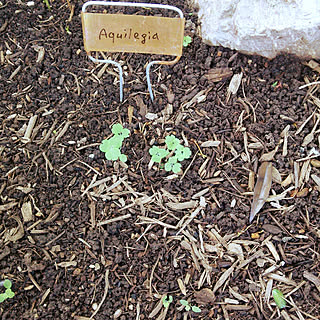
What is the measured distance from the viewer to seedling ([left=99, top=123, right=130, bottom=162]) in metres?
1.73

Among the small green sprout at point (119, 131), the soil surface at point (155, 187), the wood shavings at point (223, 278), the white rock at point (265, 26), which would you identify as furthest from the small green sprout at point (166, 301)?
the white rock at point (265, 26)

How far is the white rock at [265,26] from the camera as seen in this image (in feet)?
5.71

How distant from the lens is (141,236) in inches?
65.0

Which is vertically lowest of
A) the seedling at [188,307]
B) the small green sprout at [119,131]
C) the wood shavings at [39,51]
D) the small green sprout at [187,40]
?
the seedling at [188,307]

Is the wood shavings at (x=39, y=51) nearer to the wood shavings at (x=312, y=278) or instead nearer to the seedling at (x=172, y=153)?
the seedling at (x=172, y=153)

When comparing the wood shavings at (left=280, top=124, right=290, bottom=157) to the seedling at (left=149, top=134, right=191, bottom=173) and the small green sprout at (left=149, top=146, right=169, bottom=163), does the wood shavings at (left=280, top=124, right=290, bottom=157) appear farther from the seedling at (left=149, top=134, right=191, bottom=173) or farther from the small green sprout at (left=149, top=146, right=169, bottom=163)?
the small green sprout at (left=149, top=146, right=169, bottom=163)

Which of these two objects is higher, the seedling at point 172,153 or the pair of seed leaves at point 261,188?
the seedling at point 172,153

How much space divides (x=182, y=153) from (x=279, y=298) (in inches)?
28.8

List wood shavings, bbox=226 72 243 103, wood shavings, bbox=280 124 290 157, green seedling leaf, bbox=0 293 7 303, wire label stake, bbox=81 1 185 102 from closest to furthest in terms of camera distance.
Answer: green seedling leaf, bbox=0 293 7 303, wire label stake, bbox=81 1 185 102, wood shavings, bbox=280 124 290 157, wood shavings, bbox=226 72 243 103

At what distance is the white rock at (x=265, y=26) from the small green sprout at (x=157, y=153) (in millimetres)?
657

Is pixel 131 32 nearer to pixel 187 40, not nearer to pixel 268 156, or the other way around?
pixel 187 40

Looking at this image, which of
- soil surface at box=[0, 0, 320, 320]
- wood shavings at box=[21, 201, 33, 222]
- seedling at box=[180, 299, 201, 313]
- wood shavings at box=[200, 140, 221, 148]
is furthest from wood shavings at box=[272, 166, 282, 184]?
wood shavings at box=[21, 201, 33, 222]

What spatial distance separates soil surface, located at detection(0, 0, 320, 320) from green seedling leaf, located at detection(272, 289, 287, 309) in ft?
0.07

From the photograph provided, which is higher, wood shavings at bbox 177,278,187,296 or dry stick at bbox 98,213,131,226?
dry stick at bbox 98,213,131,226
